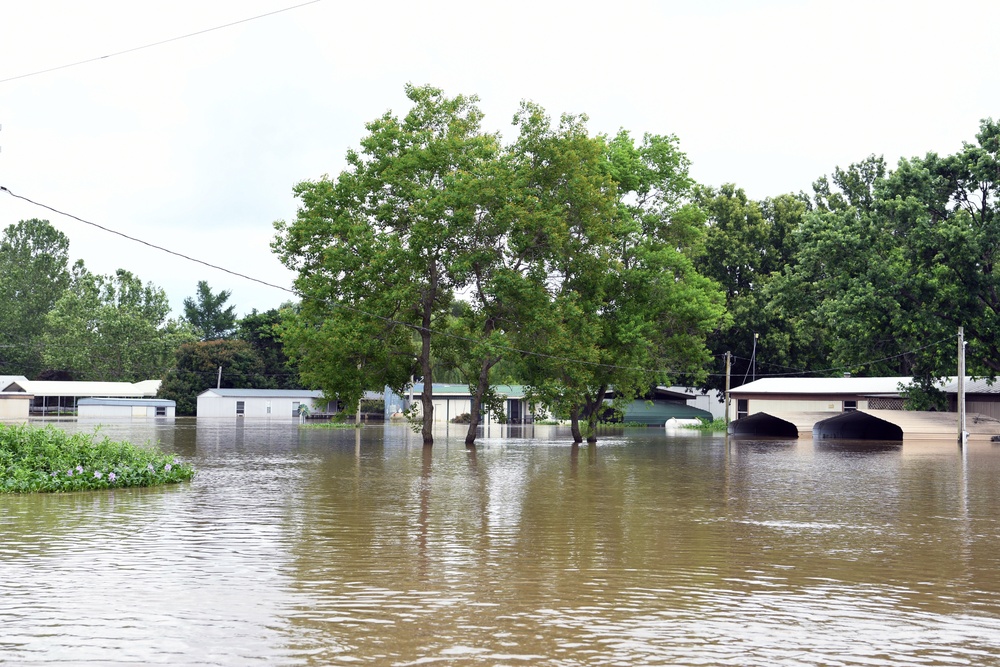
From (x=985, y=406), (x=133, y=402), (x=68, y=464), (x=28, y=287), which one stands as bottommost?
(x=133, y=402)

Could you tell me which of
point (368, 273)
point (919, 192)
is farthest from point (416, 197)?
point (919, 192)

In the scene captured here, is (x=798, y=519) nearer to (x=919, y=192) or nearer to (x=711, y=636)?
(x=711, y=636)

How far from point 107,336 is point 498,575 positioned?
131587mm

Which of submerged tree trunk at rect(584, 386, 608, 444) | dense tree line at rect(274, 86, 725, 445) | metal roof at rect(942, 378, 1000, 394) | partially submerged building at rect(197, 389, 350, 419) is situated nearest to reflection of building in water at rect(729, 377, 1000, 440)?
metal roof at rect(942, 378, 1000, 394)

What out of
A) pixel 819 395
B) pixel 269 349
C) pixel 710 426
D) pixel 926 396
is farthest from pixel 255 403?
pixel 926 396

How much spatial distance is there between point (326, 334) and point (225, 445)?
24.3ft

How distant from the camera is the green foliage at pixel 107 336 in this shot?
132250mm

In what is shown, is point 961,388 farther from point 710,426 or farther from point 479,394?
point 710,426

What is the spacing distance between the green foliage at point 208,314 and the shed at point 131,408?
2112 inches

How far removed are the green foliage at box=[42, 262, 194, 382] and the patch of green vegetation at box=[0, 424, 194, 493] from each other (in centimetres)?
11277

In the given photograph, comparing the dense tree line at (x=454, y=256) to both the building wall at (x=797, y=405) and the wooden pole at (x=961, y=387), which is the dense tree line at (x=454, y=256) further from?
the building wall at (x=797, y=405)

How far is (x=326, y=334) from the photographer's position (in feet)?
168

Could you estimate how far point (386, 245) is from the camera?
51062 mm

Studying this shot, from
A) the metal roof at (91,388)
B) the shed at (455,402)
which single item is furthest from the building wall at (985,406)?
the metal roof at (91,388)
